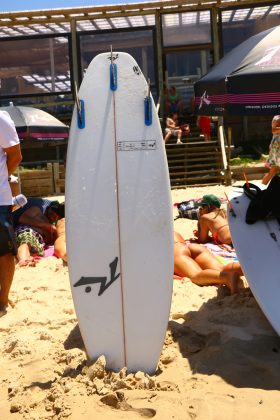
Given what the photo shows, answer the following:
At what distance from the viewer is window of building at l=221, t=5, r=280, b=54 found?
14422 millimetres

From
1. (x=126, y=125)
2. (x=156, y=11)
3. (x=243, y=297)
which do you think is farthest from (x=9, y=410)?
(x=156, y=11)

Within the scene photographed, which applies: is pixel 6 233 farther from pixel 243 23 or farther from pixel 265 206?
pixel 243 23

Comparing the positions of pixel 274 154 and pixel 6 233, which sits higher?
pixel 274 154

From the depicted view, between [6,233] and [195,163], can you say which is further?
[195,163]

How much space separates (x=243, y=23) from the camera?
47.9 ft

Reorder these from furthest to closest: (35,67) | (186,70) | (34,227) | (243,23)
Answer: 1. (186,70)
2. (35,67)
3. (243,23)
4. (34,227)

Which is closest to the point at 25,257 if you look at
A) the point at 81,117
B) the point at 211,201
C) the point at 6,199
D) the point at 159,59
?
the point at 6,199

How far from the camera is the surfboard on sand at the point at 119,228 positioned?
122 inches

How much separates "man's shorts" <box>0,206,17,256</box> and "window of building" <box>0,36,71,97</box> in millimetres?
11409

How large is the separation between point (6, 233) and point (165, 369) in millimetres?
1552

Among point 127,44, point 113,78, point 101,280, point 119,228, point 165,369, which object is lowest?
point 165,369

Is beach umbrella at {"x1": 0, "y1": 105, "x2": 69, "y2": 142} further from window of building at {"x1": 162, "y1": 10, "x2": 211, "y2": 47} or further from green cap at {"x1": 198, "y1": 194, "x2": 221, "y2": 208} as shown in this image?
window of building at {"x1": 162, "y1": 10, "x2": 211, "y2": 47}

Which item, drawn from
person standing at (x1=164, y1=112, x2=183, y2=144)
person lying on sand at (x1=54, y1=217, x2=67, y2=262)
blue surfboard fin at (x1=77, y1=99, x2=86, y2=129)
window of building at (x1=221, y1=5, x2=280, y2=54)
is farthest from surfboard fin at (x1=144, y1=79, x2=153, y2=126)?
window of building at (x1=221, y1=5, x2=280, y2=54)

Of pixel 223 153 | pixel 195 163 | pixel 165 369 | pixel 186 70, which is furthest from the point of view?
pixel 186 70
